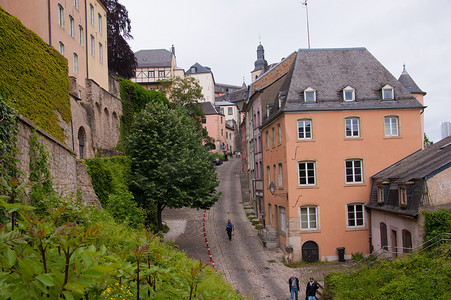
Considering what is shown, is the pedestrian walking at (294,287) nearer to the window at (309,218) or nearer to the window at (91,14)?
the window at (309,218)

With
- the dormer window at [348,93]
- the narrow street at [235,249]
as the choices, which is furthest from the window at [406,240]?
the dormer window at [348,93]

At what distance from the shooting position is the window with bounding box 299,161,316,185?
998 inches

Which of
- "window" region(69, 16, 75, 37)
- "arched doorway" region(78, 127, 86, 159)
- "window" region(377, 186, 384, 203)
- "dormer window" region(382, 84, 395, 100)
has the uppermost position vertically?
"window" region(69, 16, 75, 37)

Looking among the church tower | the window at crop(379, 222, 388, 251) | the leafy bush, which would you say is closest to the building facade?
the window at crop(379, 222, 388, 251)

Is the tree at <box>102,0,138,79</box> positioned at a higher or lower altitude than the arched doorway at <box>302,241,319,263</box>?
higher

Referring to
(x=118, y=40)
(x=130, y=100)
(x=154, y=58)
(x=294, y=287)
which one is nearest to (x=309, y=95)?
(x=294, y=287)

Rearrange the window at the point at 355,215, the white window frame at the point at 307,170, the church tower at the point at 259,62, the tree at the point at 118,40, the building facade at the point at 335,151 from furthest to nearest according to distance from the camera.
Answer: the church tower at the point at 259,62 < the tree at the point at 118,40 < the white window frame at the point at 307,170 < the window at the point at 355,215 < the building facade at the point at 335,151

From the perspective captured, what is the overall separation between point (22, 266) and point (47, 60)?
14.1 meters

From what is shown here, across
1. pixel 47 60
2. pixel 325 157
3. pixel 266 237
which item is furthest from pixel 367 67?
pixel 47 60

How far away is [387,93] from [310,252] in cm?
1162

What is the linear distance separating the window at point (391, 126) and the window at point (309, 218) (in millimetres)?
7078

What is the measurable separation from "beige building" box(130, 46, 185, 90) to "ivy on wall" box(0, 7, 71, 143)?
61992 millimetres

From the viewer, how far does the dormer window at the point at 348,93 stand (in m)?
25.9

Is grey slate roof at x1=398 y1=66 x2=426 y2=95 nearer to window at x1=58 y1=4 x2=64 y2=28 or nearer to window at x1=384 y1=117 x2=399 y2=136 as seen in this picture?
window at x1=384 y1=117 x2=399 y2=136
